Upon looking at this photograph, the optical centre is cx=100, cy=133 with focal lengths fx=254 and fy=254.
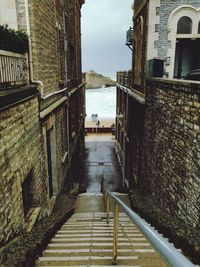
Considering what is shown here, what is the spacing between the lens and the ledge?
15.0 ft

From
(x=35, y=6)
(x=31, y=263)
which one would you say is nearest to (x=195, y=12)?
(x=35, y=6)

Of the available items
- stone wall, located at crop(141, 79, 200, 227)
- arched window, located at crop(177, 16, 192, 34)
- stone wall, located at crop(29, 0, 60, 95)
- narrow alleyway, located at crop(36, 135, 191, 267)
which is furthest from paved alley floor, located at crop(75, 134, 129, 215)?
arched window, located at crop(177, 16, 192, 34)

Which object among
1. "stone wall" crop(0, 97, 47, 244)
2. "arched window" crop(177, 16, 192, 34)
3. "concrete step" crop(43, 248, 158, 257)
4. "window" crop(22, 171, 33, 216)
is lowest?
"window" crop(22, 171, 33, 216)

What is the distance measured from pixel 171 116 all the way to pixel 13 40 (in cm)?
476

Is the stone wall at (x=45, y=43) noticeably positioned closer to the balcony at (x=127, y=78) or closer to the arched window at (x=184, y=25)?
the arched window at (x=184, y=25)

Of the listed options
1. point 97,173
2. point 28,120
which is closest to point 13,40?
point 28,120

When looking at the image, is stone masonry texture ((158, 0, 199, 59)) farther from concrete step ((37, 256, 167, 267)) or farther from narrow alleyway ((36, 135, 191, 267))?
concrete step ((37, 256, 167, 267))

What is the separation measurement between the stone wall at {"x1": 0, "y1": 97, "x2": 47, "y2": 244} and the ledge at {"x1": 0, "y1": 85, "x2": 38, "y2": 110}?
4.7 inches

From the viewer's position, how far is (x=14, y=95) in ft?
17.1

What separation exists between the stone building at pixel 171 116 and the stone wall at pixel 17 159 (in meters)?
3.90

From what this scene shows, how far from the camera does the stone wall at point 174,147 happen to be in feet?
19.1

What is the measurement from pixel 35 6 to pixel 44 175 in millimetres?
5070

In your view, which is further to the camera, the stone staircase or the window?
the window

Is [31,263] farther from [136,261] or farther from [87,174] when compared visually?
[87,174]
